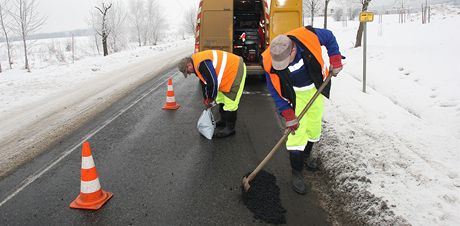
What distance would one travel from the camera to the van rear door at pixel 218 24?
9.04 metres

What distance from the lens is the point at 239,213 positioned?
3.42 meters

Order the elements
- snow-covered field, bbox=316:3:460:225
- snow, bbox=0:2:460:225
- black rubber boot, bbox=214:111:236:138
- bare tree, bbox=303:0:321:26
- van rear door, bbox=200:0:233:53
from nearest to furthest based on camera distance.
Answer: snow-covered field, bbox=316:3:460:225 → snow, bbox=0:2:460:225 → black rubber boot, bbox=214:111:236:138 → van rear door, bbox=200:0:233:53 → bare tree, bbox=303:0:321:26

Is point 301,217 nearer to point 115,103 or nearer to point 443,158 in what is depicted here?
point 443,158

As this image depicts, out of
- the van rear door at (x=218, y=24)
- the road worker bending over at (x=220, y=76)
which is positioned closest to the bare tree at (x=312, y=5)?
the van rear door at (x=218, y=24)

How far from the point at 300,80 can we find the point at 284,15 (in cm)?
605

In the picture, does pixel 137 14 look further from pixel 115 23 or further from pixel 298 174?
pixel 298 174

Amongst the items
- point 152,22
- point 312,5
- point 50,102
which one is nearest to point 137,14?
point 152,22

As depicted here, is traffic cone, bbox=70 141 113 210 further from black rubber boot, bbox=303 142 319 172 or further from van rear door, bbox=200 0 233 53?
van rear door, bbox=200 0 233 53

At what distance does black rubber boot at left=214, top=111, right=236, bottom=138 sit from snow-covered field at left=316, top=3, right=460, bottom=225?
1548 mm

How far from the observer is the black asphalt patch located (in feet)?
10.9

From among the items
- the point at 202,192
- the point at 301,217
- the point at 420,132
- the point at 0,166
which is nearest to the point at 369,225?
the point at 301,217

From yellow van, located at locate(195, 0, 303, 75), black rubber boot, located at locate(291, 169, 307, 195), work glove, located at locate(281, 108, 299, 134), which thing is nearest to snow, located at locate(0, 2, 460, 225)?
black rubber boot, located at locate(291, 169, 307, 195)

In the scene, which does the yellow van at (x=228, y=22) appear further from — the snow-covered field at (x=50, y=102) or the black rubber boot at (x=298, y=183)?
the black rubber boot at (x=298, y=183)

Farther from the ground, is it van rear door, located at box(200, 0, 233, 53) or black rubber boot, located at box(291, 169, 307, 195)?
van rear door, located at box(200, 0, 233, 53)
